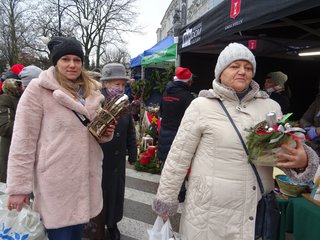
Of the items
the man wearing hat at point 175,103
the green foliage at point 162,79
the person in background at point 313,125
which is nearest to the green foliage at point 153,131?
the green foliage at point 162,79

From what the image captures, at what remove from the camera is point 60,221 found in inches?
70.9

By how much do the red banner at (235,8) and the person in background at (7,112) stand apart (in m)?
2.67

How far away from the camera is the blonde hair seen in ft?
6.32

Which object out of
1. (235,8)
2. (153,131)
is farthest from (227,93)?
(153,131)

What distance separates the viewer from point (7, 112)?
2973 mm

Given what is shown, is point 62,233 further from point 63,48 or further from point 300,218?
point 300,218

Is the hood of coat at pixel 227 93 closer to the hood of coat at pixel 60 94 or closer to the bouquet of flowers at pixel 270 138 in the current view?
the bouquet of flowers at pixel 270 138

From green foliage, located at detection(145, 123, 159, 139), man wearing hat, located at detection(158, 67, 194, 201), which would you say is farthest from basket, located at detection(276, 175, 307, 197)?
green foliage, located at detection(145, 123, 159, 139)

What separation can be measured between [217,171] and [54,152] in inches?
42.2

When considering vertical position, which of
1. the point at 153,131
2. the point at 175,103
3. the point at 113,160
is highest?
the point at 175,103

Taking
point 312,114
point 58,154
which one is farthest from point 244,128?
point 312,114

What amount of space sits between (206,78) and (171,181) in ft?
16.8

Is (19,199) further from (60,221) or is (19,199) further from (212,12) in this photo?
(212,12)

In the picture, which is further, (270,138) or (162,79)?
(162,79)
